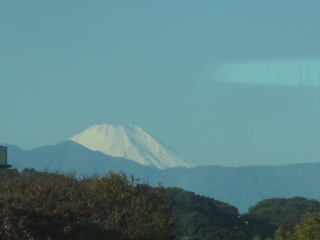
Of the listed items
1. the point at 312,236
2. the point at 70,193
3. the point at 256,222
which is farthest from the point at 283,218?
the point at 70,193

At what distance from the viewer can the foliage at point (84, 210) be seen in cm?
1947

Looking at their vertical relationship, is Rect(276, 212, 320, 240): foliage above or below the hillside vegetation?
below

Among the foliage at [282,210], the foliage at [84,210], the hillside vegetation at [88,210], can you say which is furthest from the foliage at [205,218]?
the foliage at [84,210]

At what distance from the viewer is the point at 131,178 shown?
2900cm

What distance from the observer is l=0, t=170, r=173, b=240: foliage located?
19.5 meters

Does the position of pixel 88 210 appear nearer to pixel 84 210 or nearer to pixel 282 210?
pixel 84 210

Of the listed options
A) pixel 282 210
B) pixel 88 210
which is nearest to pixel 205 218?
pixel 282 210

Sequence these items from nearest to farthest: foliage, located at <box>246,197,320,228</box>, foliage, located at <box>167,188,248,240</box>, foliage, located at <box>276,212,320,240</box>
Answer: foliage, located at <box>276,212,320,240</box>, foliage, located at <box>167,188,248,240</box>, foliage, located at <box>246,197,320,228</box>

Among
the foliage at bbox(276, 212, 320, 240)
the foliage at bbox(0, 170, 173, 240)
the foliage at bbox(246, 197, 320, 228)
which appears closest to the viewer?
the foliage at bbox(0, 170, 173, 240)

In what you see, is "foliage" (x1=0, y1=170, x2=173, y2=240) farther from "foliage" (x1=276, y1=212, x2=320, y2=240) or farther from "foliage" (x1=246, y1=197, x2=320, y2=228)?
"foliage" (x1=246, y1=197, x2=320, y2=228)

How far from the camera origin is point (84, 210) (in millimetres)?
22656

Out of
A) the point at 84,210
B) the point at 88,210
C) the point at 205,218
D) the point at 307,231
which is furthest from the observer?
the point at 205,218

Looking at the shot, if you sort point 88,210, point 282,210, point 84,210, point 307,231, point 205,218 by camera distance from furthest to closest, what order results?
point 282,210
point 205,218
point 307,231
point 88,210
point 84,210

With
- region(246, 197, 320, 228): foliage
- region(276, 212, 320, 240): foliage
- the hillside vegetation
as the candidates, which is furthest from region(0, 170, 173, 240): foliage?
region(246, 197, 320, 228): foliage
